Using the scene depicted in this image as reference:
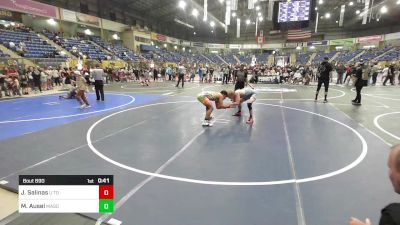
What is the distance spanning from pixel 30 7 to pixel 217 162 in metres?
27.1

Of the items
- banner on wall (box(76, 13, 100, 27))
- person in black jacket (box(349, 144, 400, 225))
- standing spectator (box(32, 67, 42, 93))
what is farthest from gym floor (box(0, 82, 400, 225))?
banner on wall (box(76, 13, 100, 27))

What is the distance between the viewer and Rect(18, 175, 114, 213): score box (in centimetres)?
172

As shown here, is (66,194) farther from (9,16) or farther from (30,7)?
(9,16)

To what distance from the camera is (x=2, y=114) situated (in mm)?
9070

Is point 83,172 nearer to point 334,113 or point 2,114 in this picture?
point 2,114

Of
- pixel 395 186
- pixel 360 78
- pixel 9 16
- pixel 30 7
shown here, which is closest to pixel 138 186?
pixel 395 186

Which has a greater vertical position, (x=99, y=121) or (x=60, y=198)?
(x=60, y=198)

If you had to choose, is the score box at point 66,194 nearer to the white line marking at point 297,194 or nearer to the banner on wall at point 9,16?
the white line marking at point 297,194

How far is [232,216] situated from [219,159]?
179cm

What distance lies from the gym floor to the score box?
1253 millimetres

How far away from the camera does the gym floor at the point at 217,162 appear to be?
3.06 meters

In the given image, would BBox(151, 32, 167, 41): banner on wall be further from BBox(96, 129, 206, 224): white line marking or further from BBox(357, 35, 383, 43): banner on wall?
BBox(96, 129, 206, 224): white line marking

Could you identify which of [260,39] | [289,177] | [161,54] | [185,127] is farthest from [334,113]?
[161,54]
